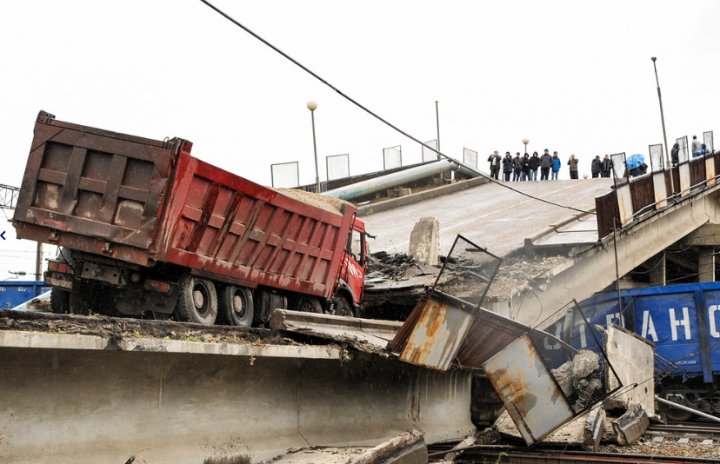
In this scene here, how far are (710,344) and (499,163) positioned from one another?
90.1 ft

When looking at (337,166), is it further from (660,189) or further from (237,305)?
(237,305)

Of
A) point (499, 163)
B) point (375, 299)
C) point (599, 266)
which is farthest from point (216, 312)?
point (499, 163)

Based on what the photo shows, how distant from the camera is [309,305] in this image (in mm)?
15328

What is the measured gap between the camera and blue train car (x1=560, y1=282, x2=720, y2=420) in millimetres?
18047

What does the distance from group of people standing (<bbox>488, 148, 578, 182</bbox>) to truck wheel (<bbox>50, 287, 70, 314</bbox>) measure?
32.6 metres

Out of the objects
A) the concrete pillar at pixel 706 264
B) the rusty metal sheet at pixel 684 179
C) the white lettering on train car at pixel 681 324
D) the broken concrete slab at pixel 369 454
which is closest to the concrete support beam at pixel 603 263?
the rusty metal sheet at pixel 684 179

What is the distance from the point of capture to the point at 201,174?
463 inches

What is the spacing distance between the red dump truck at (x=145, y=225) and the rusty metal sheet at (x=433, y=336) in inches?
120

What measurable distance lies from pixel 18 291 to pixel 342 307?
1571 centimetres

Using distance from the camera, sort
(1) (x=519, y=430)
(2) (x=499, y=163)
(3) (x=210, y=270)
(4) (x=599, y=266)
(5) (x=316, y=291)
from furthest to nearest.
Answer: (2) (x=499, y=163), (4) (x=599, y=266), (5) (x=316, y=291), (3) (x=210, y=270), (1) (x=519, y=430)

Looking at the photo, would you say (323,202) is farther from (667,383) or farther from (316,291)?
(667,383)

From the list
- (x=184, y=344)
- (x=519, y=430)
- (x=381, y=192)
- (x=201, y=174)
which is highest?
(x=381, y=192)

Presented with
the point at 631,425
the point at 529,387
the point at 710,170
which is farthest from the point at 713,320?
the point at 710,170

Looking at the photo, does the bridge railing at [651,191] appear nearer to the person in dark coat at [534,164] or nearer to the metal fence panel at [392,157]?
the person in dark coat at [534,164]
